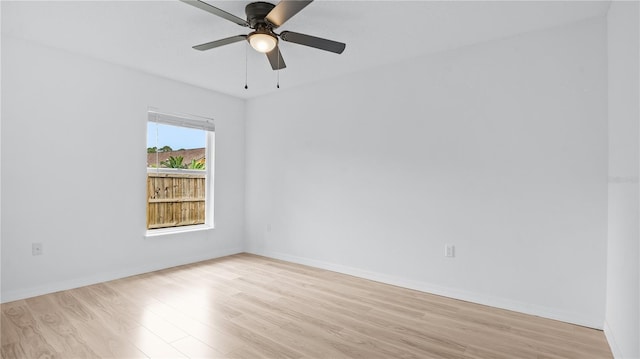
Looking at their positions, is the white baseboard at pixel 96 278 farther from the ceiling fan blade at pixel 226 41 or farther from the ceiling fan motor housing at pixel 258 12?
the ceiling fan motor housing at pixel 258 12

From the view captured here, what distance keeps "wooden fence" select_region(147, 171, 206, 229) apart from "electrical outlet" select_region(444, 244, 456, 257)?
3261 mm

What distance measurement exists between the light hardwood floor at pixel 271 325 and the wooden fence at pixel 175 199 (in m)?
0.96

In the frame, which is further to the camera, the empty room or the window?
the window

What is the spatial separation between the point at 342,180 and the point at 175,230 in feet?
7.47

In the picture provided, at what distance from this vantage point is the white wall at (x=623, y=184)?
5.61 feet

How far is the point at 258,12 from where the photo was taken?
2.31 metres

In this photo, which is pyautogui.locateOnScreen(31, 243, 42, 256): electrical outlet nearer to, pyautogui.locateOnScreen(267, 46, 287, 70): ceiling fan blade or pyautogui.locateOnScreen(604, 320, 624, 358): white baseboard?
pyautogui.locateOnScreen(267, 46, 287, 70): ceiling fan blade

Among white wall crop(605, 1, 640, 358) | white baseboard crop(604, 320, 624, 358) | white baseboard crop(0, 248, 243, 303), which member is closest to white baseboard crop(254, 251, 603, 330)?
white baseboard crop(604, 320, 624, 358)

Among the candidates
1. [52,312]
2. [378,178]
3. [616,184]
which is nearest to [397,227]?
[378,178]

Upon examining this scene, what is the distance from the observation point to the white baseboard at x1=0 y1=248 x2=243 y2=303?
2.93 metres

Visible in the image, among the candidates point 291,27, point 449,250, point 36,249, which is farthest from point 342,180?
point 36,249

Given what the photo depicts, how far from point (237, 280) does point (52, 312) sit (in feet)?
5.12

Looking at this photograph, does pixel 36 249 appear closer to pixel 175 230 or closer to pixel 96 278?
pixel 96 278

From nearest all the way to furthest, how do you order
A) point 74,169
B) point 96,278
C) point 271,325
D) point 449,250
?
point 271,325, point 449,250, point 74,169, point 96,278
